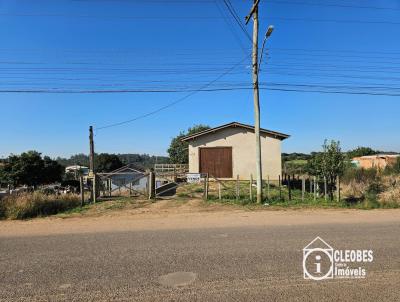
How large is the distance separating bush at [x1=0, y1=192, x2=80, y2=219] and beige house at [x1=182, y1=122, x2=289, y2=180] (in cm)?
1425

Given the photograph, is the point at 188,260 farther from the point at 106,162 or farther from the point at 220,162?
the point at 106,162

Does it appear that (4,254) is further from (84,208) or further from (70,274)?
(84,208)

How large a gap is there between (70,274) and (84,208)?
9.71m

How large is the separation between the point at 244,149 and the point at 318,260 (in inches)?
894

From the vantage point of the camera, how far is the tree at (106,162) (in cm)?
10038

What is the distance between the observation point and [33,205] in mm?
14164

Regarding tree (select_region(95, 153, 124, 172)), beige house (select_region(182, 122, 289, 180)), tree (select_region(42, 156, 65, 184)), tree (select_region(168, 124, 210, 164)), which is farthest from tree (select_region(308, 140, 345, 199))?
tree (select_region(95, 153, 124, 172))

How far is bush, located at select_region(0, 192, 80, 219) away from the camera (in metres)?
13.6

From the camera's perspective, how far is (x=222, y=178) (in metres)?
29.2

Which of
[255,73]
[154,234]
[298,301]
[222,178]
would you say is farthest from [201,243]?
[222,178]

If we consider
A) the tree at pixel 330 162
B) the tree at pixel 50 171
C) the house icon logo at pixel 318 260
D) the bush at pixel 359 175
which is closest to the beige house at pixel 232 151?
the bush at pixel 359 175

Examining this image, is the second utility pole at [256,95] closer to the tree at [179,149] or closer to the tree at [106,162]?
the tree at [179,149]

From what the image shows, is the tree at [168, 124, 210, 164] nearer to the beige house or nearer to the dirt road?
the beige house

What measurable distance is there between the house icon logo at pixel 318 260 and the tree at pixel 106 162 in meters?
94.9
